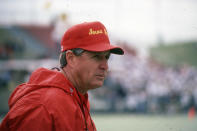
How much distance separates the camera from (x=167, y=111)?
55.1ft

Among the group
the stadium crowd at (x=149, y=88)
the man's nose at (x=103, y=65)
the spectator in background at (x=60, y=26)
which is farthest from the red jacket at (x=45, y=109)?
the stadium crowd at (x=149, y=88)

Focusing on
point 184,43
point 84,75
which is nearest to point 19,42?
point 184,43

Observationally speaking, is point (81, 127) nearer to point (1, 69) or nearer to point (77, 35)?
point (77, 35)

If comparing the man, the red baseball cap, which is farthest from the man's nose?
the red baseball cap

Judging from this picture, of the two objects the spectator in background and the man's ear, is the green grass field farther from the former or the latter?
the spectator in background

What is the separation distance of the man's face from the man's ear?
0.12ft

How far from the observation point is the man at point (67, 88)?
176 cm

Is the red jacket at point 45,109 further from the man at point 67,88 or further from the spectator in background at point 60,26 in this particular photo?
the spectator in background at point 60,26

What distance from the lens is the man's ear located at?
219cm

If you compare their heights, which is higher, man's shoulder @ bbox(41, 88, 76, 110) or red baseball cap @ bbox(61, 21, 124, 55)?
red baseball cap @ bbox(61, 21, 124, 55)

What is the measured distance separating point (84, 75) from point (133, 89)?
1510 cm

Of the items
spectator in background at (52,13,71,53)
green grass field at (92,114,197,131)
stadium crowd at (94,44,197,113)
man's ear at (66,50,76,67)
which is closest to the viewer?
man's ear at (66,50,76,67)

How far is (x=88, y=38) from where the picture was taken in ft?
6.84

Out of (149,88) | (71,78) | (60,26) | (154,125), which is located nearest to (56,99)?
(71,78)
